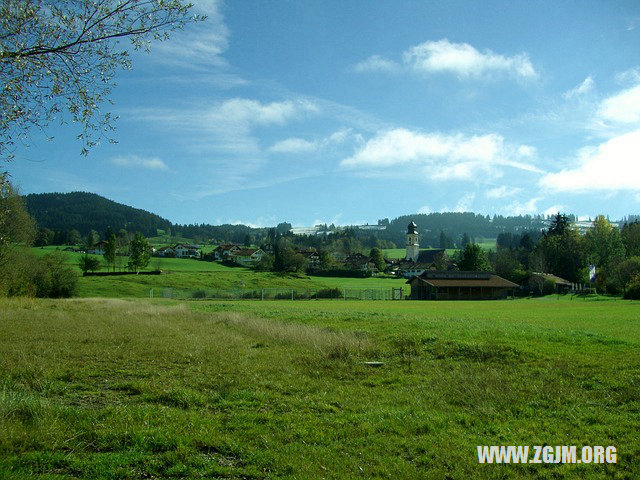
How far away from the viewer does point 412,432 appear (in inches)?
342

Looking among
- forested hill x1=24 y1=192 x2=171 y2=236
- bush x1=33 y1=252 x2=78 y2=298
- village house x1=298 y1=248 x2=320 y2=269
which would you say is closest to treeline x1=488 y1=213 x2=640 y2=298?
village house x1=298 y1=248 x2=320 y2=269

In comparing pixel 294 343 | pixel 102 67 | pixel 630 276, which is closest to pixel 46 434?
pixel 102 67

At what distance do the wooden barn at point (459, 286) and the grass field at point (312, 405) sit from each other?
68329mm

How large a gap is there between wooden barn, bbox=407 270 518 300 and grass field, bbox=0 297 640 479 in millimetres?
68329

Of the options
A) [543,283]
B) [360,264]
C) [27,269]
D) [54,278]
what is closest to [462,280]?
[543,283]

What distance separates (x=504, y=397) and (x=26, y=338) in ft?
56.5

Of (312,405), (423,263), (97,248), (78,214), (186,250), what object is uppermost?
(78,214)

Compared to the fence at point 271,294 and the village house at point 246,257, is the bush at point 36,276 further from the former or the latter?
the village house at point 246,257

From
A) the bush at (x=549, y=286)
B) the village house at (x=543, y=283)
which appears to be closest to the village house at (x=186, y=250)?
the village house at (x=543, y=283)

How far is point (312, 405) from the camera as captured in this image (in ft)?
33.9

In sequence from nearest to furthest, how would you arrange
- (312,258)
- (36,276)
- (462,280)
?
(36,276) → (462,280) → (312,258)

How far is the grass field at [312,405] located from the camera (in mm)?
7180

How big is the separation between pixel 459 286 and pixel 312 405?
79753 mm

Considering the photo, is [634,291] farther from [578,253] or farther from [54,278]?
[54,278]
